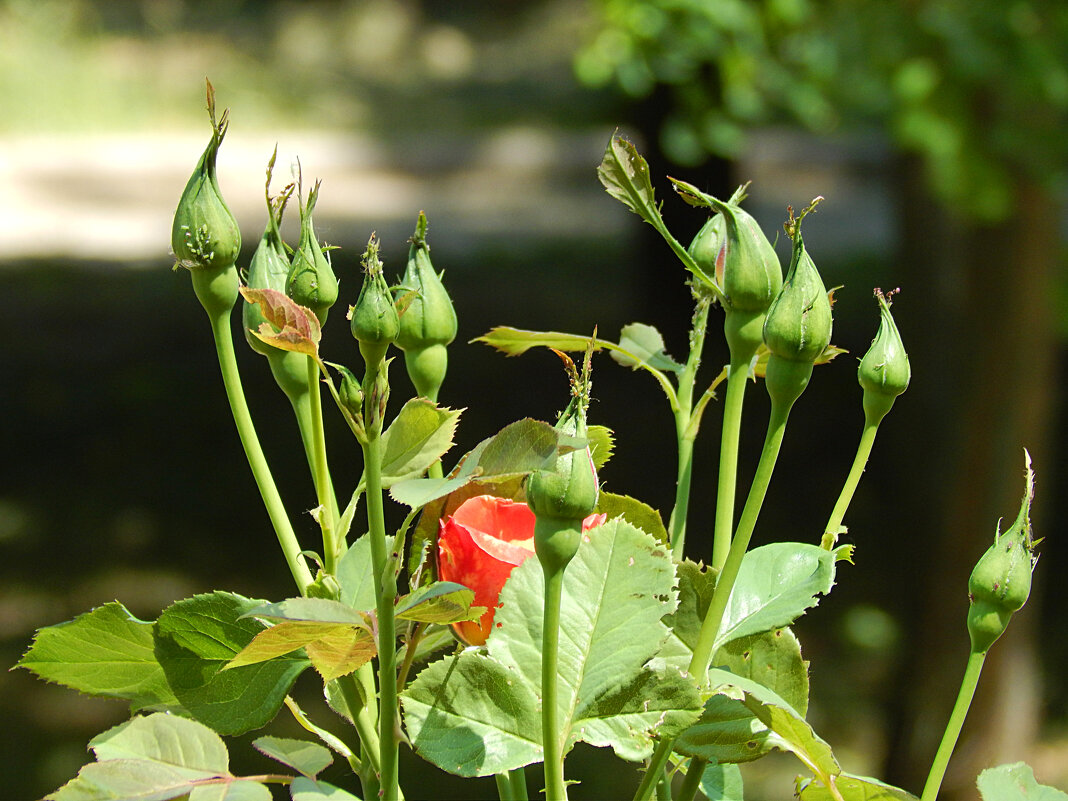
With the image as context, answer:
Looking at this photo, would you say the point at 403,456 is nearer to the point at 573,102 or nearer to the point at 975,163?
the point at 975,163

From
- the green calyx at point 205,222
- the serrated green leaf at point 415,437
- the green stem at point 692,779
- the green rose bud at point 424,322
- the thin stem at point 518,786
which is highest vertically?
the green calyx at point 205,222

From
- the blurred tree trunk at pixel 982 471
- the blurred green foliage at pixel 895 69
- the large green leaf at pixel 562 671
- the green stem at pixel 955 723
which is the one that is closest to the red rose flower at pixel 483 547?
the large green leaf at pixel 562 671

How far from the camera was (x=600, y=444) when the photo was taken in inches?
14.5

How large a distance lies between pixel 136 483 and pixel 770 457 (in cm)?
374

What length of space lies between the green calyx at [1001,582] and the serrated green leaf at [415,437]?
16 centimetres

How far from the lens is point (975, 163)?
1.96 metres

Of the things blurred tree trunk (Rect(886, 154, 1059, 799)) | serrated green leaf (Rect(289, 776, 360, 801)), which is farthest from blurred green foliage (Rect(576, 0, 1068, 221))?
serrated green leaf (Rect(289, 776, 360, 801))

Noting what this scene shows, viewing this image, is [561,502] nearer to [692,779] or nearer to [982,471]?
[692,779]

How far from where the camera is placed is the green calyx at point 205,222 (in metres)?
0.33

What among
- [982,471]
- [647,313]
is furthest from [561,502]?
[647,313]

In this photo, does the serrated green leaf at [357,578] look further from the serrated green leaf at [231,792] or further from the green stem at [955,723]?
the green stem at [955,723]

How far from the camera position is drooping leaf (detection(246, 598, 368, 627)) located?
27cm

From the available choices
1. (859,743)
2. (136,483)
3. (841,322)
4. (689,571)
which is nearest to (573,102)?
(841,322)

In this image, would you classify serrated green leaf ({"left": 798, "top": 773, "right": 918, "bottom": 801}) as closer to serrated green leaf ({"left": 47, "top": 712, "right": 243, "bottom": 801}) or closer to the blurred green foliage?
serrated green leaf ({"left": 47, "top": 712, "right": 243, "bottom": 801})
